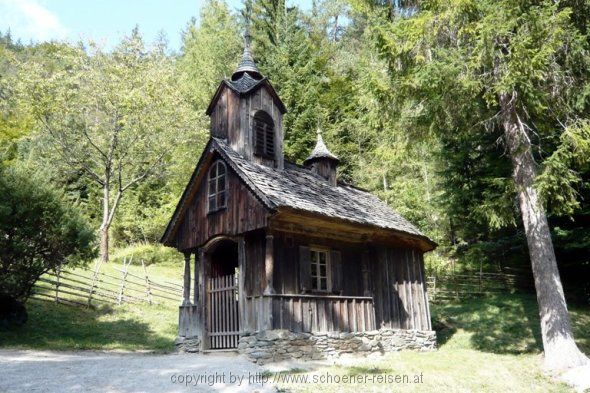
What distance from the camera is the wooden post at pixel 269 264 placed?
12.1 meters

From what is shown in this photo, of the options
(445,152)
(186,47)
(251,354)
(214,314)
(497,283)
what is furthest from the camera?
(186,47)

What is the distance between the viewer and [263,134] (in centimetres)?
1553

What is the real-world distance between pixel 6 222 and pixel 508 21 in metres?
14.8

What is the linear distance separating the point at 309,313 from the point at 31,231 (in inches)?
363

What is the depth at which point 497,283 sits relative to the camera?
23.7 m

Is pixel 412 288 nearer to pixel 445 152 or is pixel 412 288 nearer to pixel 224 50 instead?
pixel 445 152

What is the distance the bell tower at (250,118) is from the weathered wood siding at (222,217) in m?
1.43

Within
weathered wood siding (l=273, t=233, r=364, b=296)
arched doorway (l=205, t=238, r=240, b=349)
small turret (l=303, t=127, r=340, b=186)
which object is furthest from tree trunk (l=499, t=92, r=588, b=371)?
arched doorway (l=205, t=238, r=240, b=349)

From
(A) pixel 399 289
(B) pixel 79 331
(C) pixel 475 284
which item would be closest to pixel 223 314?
(A) pixel 399 289

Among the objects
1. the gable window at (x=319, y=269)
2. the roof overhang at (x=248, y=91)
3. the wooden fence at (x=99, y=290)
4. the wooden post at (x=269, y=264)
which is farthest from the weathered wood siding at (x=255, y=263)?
the wooden fence at (x=99, y=290)

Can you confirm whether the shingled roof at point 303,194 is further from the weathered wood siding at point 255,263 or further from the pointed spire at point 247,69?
the pointed spire at point 247,69

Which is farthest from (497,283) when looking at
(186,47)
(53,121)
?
(186,47)

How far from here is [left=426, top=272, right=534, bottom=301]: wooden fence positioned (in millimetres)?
23203

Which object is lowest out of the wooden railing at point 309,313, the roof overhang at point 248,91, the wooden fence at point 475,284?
the wooden railing at point 309,313
